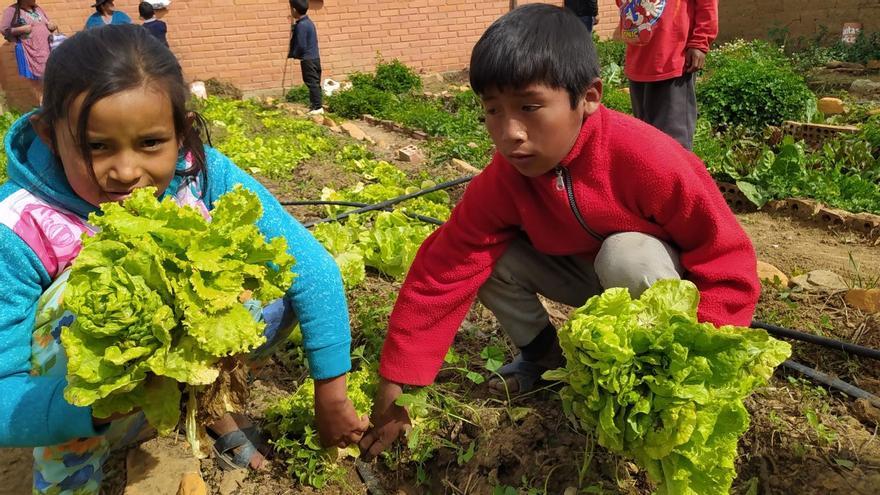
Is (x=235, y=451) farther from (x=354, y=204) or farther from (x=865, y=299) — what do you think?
(x=865, y=299)

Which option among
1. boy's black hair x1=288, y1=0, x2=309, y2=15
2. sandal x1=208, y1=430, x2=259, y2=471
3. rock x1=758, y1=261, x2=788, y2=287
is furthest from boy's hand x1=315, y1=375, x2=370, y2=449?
boy's black hair x1=288, y1=0, x2=309, y2=15

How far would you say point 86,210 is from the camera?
2.09 metres

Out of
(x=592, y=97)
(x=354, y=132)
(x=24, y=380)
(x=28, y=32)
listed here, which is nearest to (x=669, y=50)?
(x=592, y=97)

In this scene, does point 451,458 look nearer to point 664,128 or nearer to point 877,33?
point 664,128

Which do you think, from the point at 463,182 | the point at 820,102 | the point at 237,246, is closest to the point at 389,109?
the point at 463,182

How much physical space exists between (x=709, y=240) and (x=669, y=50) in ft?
9.48

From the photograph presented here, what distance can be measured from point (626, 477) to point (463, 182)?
3.33 m

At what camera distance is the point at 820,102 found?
24.5 ft

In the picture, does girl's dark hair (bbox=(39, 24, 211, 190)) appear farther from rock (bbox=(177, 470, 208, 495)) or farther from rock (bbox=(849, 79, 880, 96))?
rock (bbox=(849, 79, 880, 96))

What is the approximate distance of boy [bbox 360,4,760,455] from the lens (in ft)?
7.11

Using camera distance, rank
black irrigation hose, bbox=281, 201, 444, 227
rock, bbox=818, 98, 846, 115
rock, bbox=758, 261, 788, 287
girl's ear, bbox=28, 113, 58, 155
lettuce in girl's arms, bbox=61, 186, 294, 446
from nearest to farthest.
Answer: lettuce in girl's arms, bbox=61, 186, 294, 446, girl's ear, bbox=28, 113, 58, 155, rock, bbox=758, 261, 788, 287, black irrigation hose, bbox=281, 201, 444, 227, rock, bbox=818, 98, 846, 115

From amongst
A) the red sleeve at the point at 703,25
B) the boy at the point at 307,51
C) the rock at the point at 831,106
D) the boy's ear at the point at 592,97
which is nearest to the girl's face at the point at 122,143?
the boy's ear at the point at 592,97

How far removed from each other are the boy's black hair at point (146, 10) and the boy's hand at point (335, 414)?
10.2 m

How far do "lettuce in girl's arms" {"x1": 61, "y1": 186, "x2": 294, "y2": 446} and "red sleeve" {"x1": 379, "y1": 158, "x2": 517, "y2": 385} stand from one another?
2.69 ft
